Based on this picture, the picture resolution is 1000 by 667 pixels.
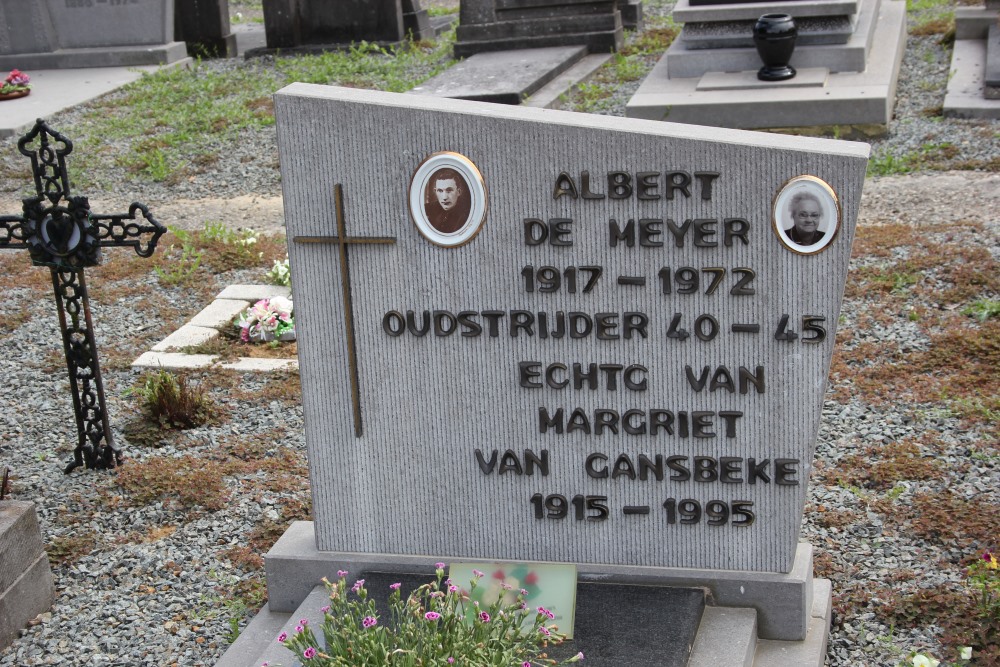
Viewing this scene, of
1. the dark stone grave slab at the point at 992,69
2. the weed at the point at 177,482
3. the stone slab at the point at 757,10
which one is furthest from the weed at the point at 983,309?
the stone slab at the point at 757,10

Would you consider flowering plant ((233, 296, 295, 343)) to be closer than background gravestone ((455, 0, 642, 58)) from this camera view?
Yes

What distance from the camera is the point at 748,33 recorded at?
1126 cm

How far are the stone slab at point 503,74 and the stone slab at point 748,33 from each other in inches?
63.2

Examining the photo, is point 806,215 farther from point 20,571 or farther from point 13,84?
point 13,84

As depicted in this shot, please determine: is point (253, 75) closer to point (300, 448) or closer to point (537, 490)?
point (300, 448)

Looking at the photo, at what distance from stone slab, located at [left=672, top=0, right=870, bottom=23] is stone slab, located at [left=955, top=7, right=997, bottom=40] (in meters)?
1.82

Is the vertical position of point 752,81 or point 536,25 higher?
point 536,25

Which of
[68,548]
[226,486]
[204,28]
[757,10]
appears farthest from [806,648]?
[204,28]

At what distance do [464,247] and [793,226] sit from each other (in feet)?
3.38

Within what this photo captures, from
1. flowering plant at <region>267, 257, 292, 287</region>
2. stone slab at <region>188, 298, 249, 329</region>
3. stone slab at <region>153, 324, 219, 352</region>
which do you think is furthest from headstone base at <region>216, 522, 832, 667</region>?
flowering plant at <region>267, 257, 292, 287</region>

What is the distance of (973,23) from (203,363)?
9534 millimetres

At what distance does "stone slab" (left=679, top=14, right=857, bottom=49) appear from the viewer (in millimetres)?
10922

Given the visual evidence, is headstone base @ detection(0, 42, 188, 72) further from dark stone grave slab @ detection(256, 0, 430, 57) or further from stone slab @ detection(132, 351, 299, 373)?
stone slab @ detection(132, 351, 299, 373)

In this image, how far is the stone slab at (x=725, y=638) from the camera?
345 cm
